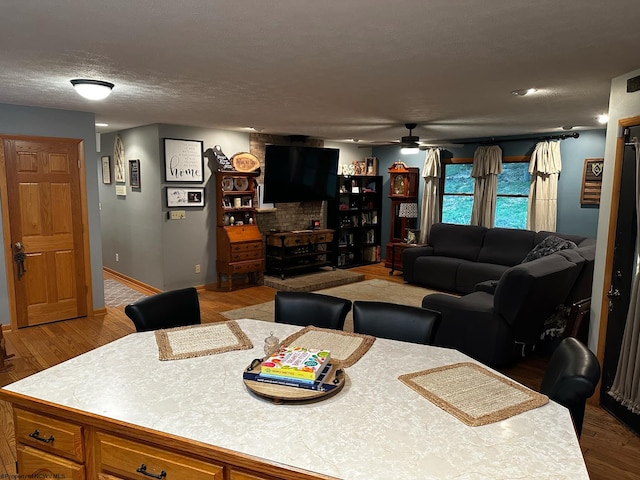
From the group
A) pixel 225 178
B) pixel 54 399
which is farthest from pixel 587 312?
pixel 225 178

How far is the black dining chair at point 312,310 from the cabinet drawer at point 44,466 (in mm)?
1327

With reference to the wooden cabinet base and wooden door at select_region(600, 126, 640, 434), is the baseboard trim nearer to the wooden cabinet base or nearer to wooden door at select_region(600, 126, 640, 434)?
the wooden cabinet base

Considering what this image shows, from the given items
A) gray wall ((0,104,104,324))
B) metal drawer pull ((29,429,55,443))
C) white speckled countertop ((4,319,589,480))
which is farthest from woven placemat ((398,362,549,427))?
gray wall ((0,104,104,324))

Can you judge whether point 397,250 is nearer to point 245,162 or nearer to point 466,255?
point 466,255

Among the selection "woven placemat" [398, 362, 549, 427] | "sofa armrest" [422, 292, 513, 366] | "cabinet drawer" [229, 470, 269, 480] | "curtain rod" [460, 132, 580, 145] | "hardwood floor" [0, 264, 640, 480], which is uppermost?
"curtain rod" [460, 132, 580, 145]

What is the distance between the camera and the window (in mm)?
7043

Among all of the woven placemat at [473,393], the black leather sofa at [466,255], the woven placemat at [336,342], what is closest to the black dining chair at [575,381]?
the woven placemat at [473,393]

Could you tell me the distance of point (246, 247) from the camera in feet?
21.4

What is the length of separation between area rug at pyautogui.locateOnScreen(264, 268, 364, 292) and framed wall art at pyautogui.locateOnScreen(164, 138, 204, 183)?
6.26 feet

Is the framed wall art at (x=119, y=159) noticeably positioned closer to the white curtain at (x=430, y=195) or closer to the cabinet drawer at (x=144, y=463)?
the white curtain at (x=430, y=195)

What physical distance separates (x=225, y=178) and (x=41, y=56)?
383cm

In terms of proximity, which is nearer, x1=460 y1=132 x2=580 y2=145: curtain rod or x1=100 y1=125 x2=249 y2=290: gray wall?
x1=100 y1=125 x2=249 y2=290: gray wall

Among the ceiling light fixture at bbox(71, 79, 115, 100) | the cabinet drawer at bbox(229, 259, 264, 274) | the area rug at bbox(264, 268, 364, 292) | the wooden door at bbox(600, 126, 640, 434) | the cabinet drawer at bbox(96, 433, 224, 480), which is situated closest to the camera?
the cabinet drawer at bbox(96, 433, 224, 480)

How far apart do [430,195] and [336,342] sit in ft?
20.7
